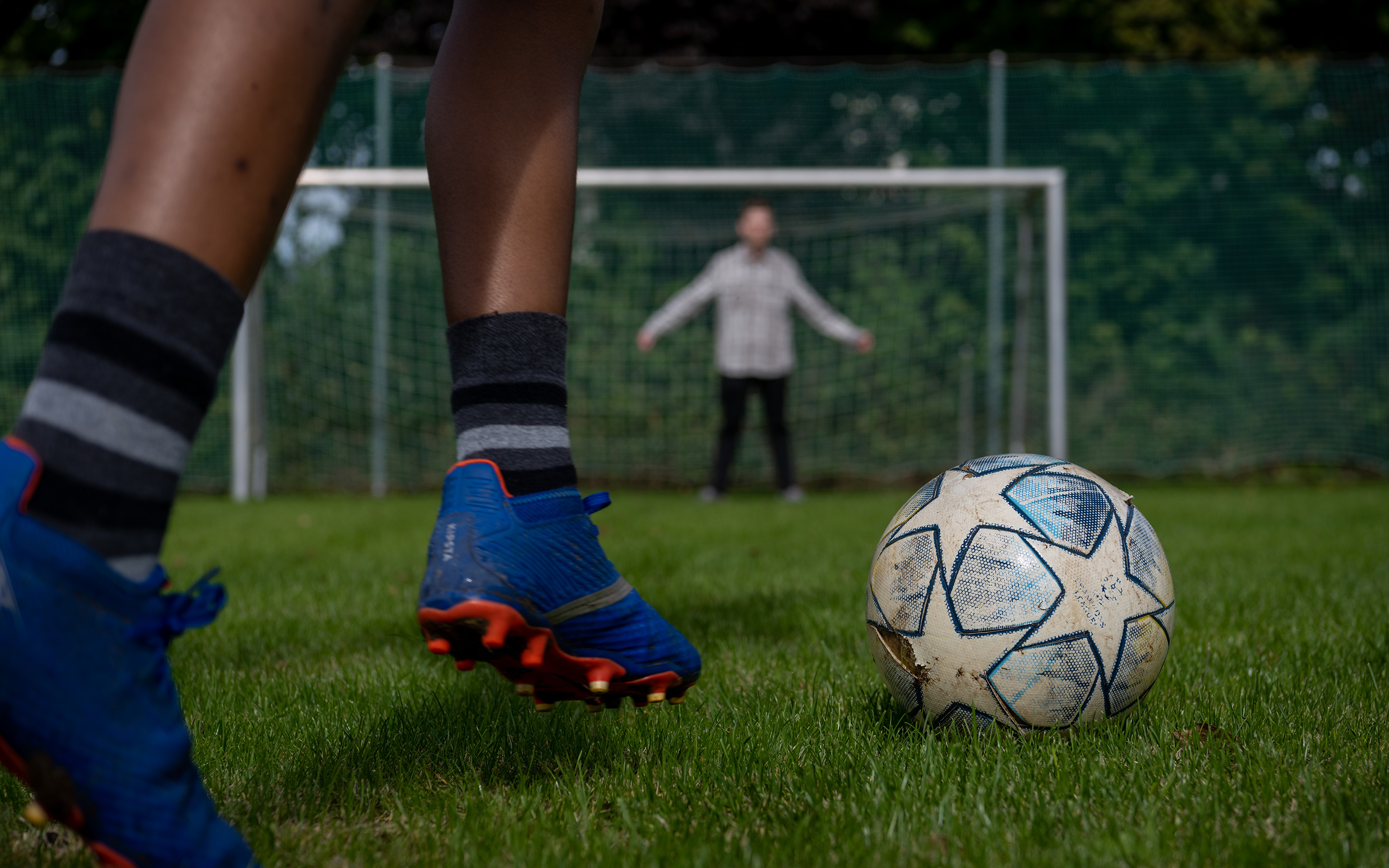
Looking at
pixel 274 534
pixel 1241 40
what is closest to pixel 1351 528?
pixel 274 534

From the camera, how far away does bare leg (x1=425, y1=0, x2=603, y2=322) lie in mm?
1328

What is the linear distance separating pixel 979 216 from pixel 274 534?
6.22 meters

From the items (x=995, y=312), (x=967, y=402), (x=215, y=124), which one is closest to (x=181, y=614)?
(x=215, y=124)

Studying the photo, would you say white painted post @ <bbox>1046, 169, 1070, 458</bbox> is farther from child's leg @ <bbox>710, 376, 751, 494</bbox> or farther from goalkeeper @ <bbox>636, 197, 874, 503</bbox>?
child's leg @ <bbox>710, 376, 751, 494</bbox>

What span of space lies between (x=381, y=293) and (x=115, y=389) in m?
7.87

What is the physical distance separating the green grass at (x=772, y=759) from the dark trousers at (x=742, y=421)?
4552 mm

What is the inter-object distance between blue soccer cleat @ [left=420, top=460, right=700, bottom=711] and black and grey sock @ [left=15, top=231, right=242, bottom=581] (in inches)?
11.7

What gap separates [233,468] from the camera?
313 inches

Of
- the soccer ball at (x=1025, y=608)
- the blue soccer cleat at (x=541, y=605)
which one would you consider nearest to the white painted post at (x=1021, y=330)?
the soccer ball at (x=1025, y=608)

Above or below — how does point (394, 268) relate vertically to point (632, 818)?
above

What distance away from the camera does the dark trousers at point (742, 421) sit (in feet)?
24.6

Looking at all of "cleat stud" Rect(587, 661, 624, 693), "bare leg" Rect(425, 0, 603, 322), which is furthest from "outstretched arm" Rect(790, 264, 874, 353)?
"cleat stud" Rect(587, 661, 624, 693)

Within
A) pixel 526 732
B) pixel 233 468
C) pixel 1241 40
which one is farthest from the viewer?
pixel 1241 40

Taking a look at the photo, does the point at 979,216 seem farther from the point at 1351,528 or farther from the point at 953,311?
the point at 1351,528
